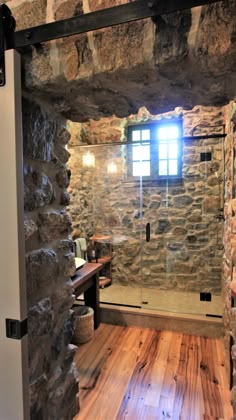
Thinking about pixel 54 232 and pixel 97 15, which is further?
pixel 54 232

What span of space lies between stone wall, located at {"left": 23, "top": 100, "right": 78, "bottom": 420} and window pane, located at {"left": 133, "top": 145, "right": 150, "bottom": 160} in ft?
7.77

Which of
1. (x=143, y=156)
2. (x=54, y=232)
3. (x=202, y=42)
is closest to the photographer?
(x=202, y=42)

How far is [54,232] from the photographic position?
1296mm

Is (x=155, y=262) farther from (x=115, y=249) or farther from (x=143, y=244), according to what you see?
(x=115, y=249)

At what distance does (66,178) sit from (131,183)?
7.81 feet

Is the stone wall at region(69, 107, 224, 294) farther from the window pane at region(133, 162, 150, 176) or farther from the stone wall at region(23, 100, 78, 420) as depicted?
the stone wall at region(23, 100, 78, 420)

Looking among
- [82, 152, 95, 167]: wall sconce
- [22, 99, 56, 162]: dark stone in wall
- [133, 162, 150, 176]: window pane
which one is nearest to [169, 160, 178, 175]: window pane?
[133, 162, 150, 176]: window pane

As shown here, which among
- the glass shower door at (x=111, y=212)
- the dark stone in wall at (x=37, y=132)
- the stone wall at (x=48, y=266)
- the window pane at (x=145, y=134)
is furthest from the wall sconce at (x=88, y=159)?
the dark stone in wall at (x=37, y=132)

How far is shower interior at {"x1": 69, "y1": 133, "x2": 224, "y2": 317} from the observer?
135 inches

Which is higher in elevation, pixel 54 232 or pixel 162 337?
pixel 54 232

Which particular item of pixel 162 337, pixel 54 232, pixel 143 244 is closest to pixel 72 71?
pixel 54 232

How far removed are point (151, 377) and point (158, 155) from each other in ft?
8.62

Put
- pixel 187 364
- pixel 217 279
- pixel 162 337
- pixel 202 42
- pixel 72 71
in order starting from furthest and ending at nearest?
pixel 217 279 → pixel 162 337 → pixel 187 364 → pixel 72 71 → pixel 202 42

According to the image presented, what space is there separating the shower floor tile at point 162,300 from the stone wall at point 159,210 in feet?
0.48
